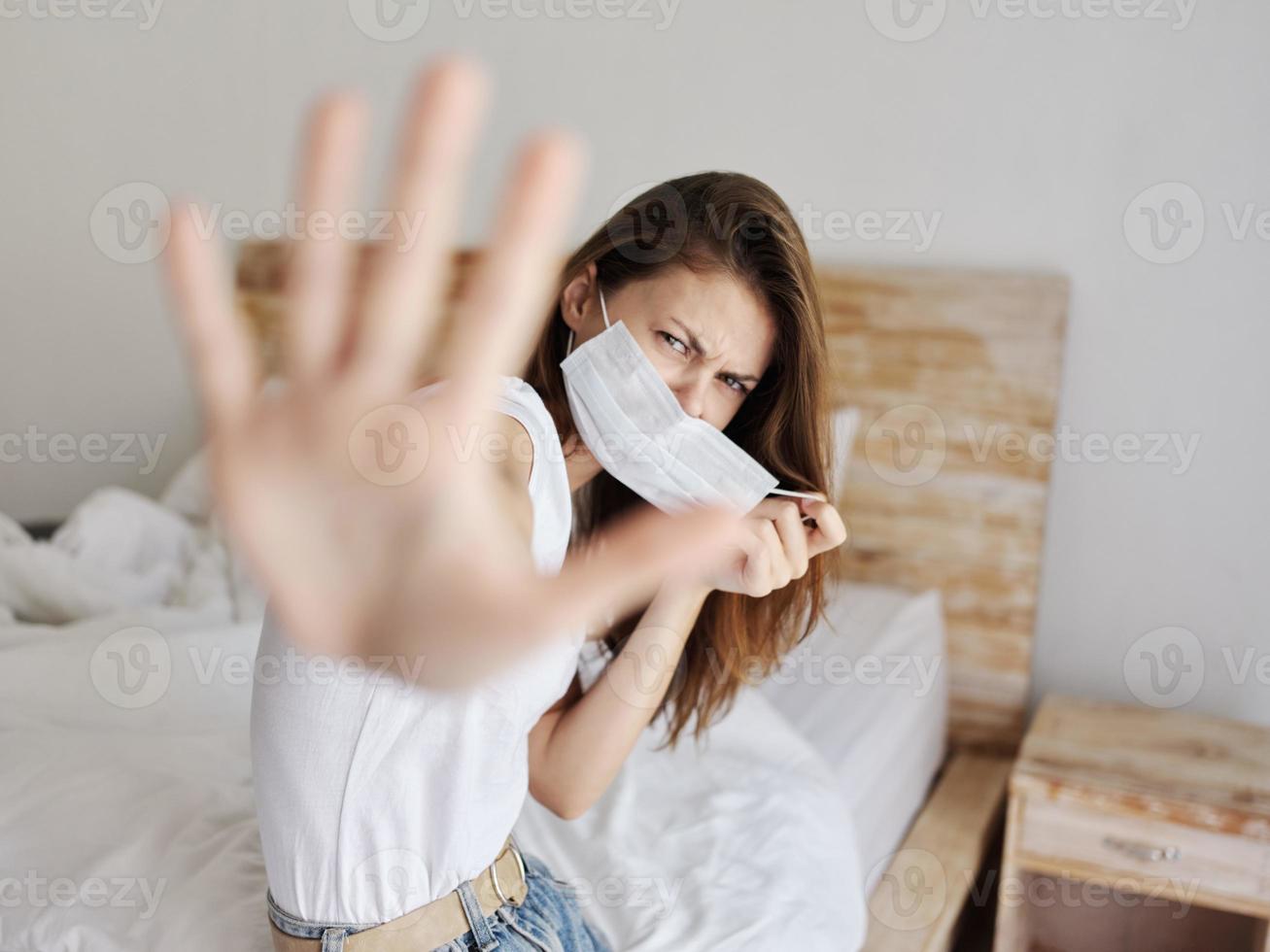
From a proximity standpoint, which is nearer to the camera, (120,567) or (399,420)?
(399,420)

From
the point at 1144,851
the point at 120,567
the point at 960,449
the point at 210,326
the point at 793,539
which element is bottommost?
the point at 1144,851

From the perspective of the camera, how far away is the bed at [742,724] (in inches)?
46.8

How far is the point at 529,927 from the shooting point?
948 millimetres

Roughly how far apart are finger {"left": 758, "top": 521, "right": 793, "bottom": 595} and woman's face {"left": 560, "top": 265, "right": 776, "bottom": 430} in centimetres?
14

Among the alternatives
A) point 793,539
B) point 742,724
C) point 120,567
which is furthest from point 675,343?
point 120,567

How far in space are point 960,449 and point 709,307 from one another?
1.15 m

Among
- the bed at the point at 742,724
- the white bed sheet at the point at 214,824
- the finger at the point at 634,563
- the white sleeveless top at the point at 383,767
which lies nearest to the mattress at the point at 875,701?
the bed at the point at 742,724

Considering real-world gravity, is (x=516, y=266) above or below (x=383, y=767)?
above

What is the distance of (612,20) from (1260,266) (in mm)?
1265

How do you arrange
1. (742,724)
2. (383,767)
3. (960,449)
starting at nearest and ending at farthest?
1. (383,767)
2. (742,724)
3. (960,449)

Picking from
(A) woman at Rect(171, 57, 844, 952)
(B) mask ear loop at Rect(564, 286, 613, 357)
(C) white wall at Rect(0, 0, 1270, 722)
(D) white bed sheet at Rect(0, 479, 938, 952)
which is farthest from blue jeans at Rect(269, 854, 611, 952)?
(C) white wall at Rect(0, 0, 1270, 722)

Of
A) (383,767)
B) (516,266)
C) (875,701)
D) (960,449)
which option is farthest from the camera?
(960,449)

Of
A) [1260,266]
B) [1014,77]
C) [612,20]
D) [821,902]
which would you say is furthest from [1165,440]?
[612,20]

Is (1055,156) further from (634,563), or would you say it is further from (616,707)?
(634,563)
